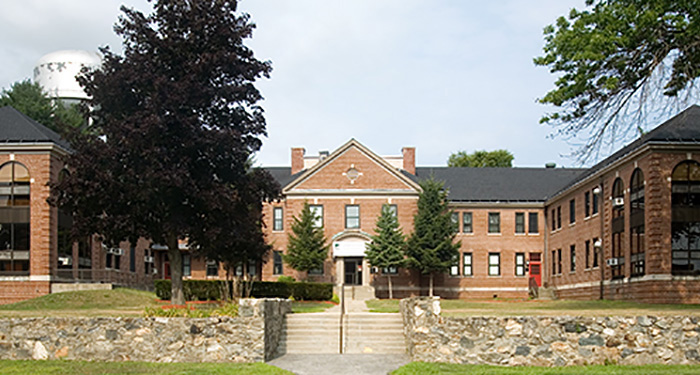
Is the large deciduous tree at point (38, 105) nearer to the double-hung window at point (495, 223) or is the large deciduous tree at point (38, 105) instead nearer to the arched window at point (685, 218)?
the double-hung window at point (495, 223)

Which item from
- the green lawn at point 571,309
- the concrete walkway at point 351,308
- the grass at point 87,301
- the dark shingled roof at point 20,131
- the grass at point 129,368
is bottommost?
the concrete walkway at point 351,308

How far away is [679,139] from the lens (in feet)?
112

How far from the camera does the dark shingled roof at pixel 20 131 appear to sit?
39.4 m

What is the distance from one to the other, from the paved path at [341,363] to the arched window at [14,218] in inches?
955

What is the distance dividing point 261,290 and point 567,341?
66.1 ft

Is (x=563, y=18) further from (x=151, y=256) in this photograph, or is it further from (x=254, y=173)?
(x=151, y=256)

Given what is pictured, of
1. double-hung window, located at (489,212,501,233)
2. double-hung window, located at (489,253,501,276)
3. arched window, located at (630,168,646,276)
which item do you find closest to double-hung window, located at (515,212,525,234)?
double-hung window, located at (489,212,501,233)

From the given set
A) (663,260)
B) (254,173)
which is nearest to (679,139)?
(663,260)

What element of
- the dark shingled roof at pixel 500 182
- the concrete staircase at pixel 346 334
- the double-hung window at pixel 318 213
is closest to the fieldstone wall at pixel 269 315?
the concrete staircase at pixel 346 334

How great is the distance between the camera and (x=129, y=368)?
672 inches

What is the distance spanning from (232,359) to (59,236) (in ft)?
84.0

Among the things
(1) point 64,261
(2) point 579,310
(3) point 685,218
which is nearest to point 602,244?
(3) point 685,218

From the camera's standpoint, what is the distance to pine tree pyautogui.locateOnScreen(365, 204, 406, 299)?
49.3m

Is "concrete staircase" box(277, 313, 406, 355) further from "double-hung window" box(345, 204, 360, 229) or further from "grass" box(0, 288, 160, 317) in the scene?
"double-hung window" box(345, 204, 360, 229)
